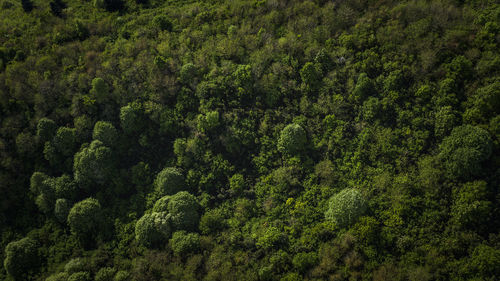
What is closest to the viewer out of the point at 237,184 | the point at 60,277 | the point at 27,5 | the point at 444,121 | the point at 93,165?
the point at 444,121

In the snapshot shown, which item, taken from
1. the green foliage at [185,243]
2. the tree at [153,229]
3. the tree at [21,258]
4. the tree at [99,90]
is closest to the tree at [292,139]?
the green foliage at [185,243]

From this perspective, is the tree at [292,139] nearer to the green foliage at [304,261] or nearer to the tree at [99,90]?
the green foliage at [304,261]

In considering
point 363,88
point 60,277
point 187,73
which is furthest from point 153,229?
point 363,88

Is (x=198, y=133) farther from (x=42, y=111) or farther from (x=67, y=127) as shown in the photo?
(x=42, y=111)

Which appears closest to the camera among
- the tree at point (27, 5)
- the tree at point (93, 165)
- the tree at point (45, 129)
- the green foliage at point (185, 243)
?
the green foliage at point (185, 243)

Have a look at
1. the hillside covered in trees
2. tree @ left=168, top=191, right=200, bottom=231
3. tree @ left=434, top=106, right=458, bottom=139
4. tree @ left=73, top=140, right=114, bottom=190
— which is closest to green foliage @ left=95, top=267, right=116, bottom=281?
the hillside covered in trees

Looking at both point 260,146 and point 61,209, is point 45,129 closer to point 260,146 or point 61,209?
point 61,209
